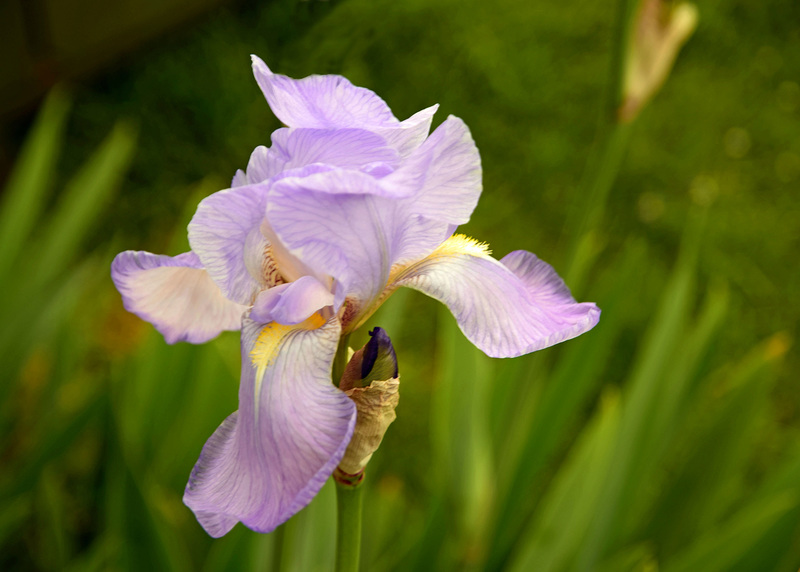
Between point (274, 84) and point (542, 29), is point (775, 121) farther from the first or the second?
point (274, 84)

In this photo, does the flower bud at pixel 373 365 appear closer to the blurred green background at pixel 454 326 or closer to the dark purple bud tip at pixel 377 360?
the dark purple bud tip at pixel 377 360

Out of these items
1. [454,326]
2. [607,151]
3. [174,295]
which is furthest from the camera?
[454,326]

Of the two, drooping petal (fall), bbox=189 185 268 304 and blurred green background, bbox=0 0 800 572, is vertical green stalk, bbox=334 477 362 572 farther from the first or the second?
blurred green background, bbox=0 0 800 572

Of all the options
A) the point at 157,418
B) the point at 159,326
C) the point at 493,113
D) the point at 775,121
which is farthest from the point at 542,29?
the point at 159,326

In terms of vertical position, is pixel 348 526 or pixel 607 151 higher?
pixel 607 151

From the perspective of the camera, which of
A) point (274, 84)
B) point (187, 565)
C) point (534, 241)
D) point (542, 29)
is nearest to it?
point (274, 84)

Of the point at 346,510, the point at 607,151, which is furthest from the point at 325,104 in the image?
the point at 607,151

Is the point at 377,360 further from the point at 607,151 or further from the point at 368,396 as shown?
the point at 607,151
